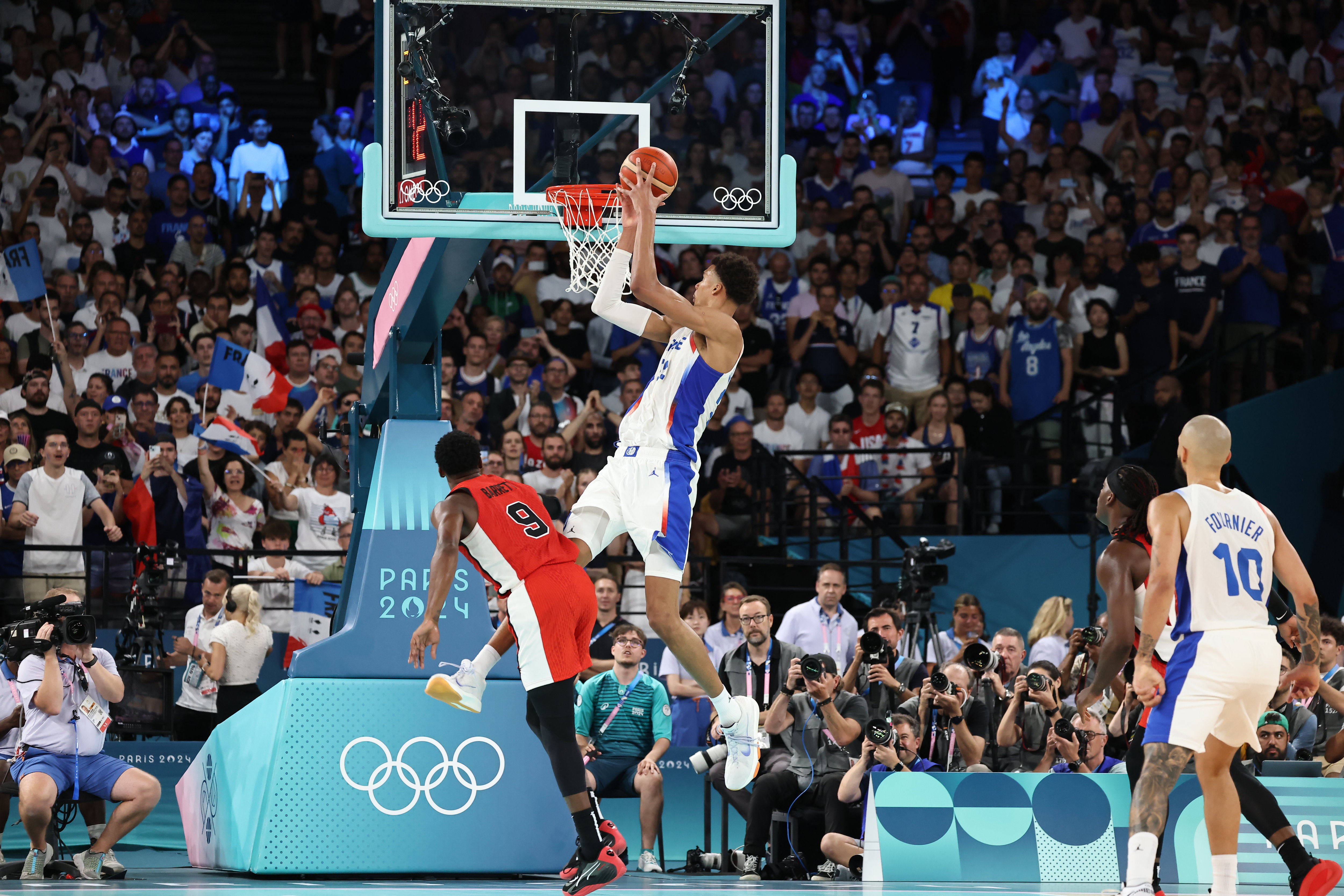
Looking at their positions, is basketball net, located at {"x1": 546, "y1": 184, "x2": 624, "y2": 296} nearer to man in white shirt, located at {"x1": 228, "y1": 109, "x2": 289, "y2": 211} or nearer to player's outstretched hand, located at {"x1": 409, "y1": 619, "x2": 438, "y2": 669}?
player's outstretched hand, located at {"x1": 409, "y1": 619, "x2": 438, "y2": 669}

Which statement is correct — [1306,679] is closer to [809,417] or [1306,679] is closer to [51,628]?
[51,628]

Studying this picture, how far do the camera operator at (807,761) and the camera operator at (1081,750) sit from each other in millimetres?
1256

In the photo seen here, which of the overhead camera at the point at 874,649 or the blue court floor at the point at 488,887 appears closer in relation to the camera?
the blue court floor at the point at 488,887

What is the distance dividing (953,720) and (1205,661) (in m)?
3.78

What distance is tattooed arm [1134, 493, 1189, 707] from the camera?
7.04m

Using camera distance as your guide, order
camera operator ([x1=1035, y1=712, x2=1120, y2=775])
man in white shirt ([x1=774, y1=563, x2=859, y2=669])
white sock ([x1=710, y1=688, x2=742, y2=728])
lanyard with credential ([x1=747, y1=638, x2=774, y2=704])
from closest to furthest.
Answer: white sock ([x1=710, y1=688, x2=742, y2=728])
camera operator ([x1=1035, y1=712, x2=1120, y2=775])
lanyard with credential ([x1=747, y1=638, x2=774, y2=704])
man in white shirt ([x1=774, y1=563, x2=859, y2=669])

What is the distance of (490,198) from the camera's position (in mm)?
8117

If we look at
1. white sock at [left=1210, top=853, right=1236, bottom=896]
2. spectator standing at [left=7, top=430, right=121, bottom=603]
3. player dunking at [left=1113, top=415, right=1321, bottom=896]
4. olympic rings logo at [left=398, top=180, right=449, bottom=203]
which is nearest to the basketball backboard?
olympic rings logo at [left=398, top=180, right=449, bottom=203]

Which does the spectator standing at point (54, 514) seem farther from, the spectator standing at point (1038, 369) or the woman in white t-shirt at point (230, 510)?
the spectator standing at point (1038, 369)

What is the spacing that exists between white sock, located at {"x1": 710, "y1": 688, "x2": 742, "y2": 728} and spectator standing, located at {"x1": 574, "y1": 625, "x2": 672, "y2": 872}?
3988 mm

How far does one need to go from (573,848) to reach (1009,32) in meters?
14.2

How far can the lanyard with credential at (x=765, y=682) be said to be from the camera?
11562 millimetres

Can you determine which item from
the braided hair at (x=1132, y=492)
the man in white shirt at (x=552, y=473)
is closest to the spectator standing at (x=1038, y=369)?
the man in white shirt at (x=552, y=473)

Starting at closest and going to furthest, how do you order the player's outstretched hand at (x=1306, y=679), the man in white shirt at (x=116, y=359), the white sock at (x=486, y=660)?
the white sock at (x=486, y=660) < the player's outstretched hand at (x=1306, y=679) < the man in white shirt at (x=116, y=359)
